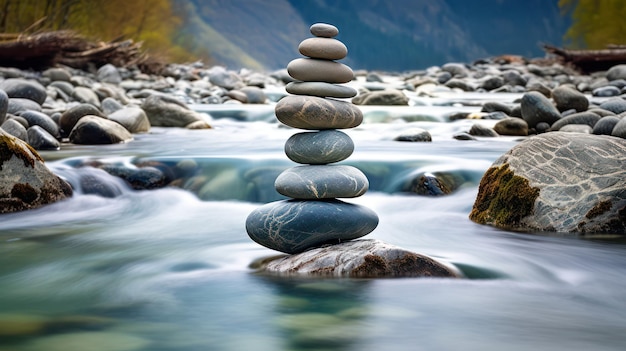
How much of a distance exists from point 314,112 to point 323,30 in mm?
473

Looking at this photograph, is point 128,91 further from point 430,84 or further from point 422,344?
point 422,344

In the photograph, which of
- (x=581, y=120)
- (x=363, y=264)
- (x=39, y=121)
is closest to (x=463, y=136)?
(x=581, y=120)

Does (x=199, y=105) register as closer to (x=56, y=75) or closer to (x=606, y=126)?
(x=56, y=75)

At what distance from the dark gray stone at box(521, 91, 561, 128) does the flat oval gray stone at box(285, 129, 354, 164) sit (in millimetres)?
6023

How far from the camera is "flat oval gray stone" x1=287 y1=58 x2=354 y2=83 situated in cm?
402

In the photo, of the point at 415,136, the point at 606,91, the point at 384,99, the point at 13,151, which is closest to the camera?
the point at 13,151

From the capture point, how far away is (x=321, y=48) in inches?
158

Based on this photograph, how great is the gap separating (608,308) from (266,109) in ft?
32.8

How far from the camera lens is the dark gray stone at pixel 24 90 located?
34.2 feet

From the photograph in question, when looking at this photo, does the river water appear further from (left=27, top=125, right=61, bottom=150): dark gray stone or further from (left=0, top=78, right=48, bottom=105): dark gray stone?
(left=0, top=78, right=48, bottom=105): dark gray stone

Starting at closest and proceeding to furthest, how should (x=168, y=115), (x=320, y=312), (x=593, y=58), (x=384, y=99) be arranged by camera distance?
1. (x=320, y=312)
2. (x=168, y=115)
3. (x=384, y=99)
4. (x=593, y=58)

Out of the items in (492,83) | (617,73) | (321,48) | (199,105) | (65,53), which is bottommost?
(321,48)

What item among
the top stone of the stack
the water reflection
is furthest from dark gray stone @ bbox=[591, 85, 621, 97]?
the water reflection

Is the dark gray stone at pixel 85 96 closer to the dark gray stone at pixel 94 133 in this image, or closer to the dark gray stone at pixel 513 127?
the dark gray stone at pixel 94 133
